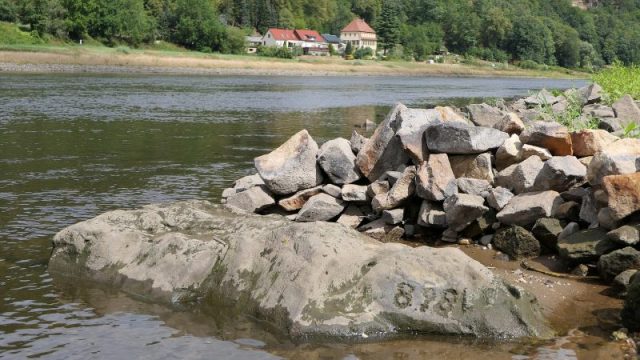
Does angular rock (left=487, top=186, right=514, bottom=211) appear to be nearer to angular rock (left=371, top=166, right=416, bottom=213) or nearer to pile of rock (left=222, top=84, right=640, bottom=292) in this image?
pile of rock (left=222, top=84, right=640, bottom=292)

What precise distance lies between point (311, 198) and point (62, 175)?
A: 30.7 ft

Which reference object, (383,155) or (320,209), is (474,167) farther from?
(320,209)

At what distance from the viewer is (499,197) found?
13281 millimetres

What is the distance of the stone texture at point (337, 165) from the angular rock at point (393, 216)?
58.1 inches

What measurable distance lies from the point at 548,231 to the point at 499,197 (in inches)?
49.0

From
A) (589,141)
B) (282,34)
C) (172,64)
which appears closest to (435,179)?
(589,141)

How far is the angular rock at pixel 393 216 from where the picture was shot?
14.0 metres

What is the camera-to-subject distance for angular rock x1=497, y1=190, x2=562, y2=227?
12844 mm

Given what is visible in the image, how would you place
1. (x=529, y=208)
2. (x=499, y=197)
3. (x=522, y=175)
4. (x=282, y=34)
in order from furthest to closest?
(x=282, y=34), (x=522, y=175), (x=499, y=197), (x=529, y=208)

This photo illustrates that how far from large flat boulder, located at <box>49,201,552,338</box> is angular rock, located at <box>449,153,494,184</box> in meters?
4.54

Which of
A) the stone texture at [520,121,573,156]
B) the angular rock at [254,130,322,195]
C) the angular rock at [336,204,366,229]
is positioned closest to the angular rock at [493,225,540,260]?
the stone texture at [520,121,573,156]

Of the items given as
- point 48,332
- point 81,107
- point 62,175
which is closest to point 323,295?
point 48,332

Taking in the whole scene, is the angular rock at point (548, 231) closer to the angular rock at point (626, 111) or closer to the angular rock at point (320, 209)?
the angular rock at point (320, 209)

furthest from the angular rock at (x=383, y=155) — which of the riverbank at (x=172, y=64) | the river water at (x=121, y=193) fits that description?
the riverbank at (x=172, y=64)
